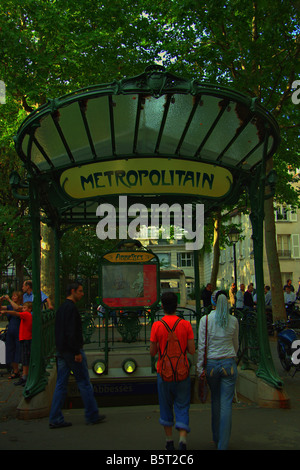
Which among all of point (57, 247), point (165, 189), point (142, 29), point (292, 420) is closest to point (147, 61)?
point (142, 29)

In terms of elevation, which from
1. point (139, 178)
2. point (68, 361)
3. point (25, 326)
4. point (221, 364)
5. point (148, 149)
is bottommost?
point (68, 361)

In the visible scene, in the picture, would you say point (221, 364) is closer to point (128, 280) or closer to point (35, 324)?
point (35, 324)

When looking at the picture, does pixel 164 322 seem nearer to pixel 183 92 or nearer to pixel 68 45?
pixel 183 92

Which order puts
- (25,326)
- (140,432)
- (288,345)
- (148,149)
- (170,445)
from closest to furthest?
(170,445) → (140,432) → (148,149) → (25,326) → (288,345)

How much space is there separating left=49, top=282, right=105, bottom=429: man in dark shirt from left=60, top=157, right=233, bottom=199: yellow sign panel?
7.81 ft

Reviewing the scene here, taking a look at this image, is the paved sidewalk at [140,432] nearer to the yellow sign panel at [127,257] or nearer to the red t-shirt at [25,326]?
the red t-shirt at [25,326]

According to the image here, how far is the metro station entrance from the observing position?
23.1ft

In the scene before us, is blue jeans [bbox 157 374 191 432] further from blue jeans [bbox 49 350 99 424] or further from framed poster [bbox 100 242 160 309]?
framed poster [bbox 100 242 160 309]

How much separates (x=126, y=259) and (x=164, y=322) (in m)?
4.57

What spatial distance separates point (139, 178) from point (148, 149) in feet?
1.97

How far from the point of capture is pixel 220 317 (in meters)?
5.23

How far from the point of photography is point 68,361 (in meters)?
6.33

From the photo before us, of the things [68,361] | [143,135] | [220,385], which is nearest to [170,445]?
[220,385]

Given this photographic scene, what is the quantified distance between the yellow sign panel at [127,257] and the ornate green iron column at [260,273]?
8.09 feet
